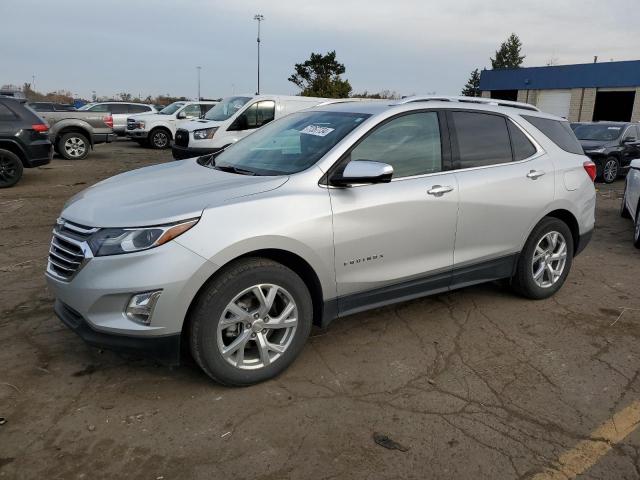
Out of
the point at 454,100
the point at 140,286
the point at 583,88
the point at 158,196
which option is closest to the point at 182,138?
the point at 454,100

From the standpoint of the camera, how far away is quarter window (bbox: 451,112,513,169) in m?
4.12

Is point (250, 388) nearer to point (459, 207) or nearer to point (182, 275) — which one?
point (182, 275)

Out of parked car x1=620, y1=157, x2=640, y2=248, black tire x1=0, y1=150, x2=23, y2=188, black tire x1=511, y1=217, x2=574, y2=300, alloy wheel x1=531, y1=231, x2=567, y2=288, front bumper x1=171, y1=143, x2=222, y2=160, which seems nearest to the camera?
black tire x1=511, y1=217, x2=574, y2=300

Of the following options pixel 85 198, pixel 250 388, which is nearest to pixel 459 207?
pixel 250 388

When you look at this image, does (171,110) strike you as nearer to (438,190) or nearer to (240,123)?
(240,123)

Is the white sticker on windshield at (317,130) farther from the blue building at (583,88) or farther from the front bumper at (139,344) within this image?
the blue building at (583,88)

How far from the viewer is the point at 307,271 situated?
11.1 ft

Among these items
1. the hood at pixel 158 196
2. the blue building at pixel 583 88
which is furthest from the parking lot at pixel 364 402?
the blue building at pixel 583 88

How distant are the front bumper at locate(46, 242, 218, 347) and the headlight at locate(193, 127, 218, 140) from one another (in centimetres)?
892

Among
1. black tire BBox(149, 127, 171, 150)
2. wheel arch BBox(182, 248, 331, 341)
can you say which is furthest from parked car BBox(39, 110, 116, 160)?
wheel arch BBox(182, 248, 331, 341)

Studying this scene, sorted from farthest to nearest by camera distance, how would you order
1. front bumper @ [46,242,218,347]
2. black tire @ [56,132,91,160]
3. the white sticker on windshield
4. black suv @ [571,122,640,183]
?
black tire @ [56,132,91,160]
black suv @ [571,122,640,183]
the white sticker on windshield
front bumper @ [46,242,218,347]

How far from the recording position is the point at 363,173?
10.8ft

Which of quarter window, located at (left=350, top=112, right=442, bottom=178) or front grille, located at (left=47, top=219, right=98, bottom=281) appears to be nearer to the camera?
front grille, located at (left=47, top=219, right=98, bottom=281)

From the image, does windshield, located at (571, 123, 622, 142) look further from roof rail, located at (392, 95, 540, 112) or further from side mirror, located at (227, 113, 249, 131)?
roof rail, located at (392, 95, 540, 112)
